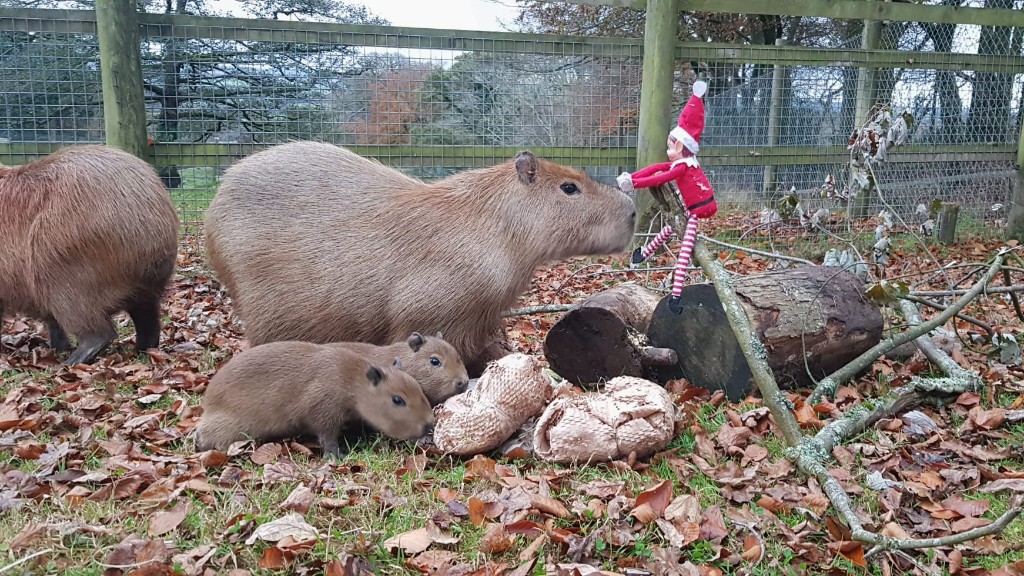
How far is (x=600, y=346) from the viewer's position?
3.42 metres

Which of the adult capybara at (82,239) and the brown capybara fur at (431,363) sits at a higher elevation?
the adult capybara at (82,239)

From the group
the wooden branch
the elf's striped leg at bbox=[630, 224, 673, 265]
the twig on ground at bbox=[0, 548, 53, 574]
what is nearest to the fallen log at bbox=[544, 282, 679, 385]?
the elf's striped leg at bbox=[630, 224, 673, 265]

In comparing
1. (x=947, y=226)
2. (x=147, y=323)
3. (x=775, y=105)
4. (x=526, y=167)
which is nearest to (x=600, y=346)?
(x=526, y=167)

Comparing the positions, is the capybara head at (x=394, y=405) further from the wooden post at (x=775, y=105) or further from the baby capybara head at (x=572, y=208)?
the wooden post at (x=775, y=105)

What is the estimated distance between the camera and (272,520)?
7.27 feet

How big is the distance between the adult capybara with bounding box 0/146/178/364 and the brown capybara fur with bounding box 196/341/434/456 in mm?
1432

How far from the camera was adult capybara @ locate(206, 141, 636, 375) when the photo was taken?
338 cm

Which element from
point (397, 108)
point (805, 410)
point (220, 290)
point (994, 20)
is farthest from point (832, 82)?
point (220, 290)

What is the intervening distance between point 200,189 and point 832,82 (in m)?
5.53

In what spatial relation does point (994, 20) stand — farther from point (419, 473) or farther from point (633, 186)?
point (419, 473)

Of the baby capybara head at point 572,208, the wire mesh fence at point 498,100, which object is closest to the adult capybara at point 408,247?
the baby capybara head at point 572,208

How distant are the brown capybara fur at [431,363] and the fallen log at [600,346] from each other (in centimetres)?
55

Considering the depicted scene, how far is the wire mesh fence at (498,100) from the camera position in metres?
5.69

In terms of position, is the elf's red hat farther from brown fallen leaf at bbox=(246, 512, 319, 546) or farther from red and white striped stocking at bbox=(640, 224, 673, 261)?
brown fallen leaf at bbox=(246, 512, 319, 546)
